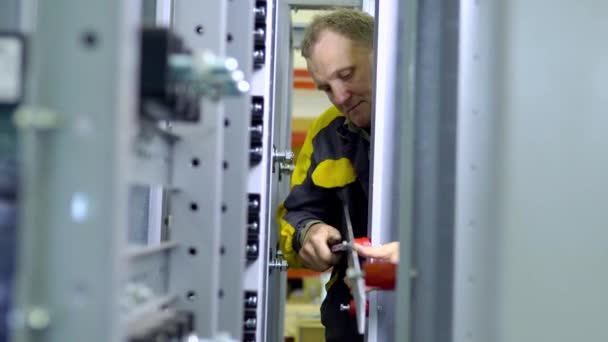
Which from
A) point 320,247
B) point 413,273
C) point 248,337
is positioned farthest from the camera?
point 320,247

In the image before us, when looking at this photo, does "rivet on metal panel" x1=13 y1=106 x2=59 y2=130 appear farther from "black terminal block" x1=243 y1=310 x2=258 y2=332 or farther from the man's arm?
the man's arm

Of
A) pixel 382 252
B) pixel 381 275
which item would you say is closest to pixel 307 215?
pixel 382 252

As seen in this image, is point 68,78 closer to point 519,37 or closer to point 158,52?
point 158,52

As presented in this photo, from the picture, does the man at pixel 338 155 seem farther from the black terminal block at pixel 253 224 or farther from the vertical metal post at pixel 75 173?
the vertical metal post at pixel 75 173

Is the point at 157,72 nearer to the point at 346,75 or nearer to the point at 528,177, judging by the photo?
the point at 528,177

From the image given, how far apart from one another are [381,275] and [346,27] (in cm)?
95

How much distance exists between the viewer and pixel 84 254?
74 centimetres

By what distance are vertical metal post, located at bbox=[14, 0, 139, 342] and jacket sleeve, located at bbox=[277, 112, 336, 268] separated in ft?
4.95

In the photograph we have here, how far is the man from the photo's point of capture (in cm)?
222

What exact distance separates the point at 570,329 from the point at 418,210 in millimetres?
306

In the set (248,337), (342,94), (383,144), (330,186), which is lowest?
(248,337)

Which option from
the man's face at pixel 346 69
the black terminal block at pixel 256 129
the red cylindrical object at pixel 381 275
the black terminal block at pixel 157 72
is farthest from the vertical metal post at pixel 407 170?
the man's face at pixel 346 69

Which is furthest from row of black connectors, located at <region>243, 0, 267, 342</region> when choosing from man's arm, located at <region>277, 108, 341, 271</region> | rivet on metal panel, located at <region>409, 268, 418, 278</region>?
rivet on metal panel, located at <region>409, 268, 418, 278</region>

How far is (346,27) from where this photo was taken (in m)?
2.24
